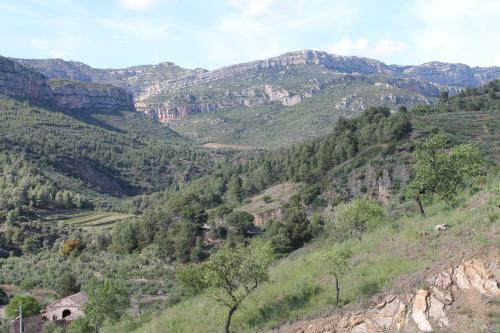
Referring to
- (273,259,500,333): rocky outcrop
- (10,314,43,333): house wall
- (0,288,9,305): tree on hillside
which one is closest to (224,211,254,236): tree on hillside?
(0,288,9,305): tree on hillside

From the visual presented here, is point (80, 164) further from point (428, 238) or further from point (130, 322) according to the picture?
point (428, 238)

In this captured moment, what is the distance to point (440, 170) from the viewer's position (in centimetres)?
2286

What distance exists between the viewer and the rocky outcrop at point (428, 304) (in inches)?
484

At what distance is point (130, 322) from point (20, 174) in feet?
275

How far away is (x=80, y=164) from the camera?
13312 centimetres

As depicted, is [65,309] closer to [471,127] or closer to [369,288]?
[369,288]

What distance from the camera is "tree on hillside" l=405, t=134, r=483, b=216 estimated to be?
22656 mm

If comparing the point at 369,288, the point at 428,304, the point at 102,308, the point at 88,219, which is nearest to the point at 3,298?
the point at 102,308

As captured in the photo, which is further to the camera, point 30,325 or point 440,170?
point 30,325

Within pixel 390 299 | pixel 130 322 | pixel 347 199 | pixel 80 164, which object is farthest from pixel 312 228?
pixel 80 164

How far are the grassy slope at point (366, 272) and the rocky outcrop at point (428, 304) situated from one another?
514 millimetres

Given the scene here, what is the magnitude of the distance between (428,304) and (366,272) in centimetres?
405

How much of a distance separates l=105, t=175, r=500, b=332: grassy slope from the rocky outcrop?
0.51m

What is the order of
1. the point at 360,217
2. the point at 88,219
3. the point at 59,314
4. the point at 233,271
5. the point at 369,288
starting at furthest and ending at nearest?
the point at 88,219 → the point at 59,314 → the point at 360,217 → the point at 233,271 → the point at 369,288
